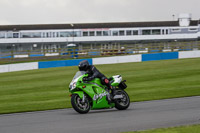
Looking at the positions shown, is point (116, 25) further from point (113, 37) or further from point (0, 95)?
point (0, 95)

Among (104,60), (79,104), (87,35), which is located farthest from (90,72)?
A: (87,35)

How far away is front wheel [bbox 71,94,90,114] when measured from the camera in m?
8.56

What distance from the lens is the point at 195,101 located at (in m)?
10.4

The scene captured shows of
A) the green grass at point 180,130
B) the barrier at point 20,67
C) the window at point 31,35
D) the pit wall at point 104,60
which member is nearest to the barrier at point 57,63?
the pit wall at point 104,60

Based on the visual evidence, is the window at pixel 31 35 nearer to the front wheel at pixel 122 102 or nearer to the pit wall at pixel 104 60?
the pit wall at pixel 104 60

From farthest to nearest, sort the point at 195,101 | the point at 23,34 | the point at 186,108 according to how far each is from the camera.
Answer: the point at 23,34, the point at 195,101, the point at 186,108

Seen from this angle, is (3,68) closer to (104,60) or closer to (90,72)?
(104,60)

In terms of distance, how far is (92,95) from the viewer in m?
8.95

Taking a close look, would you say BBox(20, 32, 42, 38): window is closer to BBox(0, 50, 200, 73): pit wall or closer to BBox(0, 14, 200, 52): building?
BBox(0, 14, 200, 52): building

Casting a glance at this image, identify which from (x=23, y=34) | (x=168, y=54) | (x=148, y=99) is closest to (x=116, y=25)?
(x=23, y=34)

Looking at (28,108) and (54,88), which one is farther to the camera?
(54,88)

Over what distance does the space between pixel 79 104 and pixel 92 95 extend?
1.41 ft

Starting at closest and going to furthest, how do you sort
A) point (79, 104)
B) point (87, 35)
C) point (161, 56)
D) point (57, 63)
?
point (79, 104), point (57, 63), point (161, 56), point (87, 35)

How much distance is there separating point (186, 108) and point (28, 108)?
15.5ft
